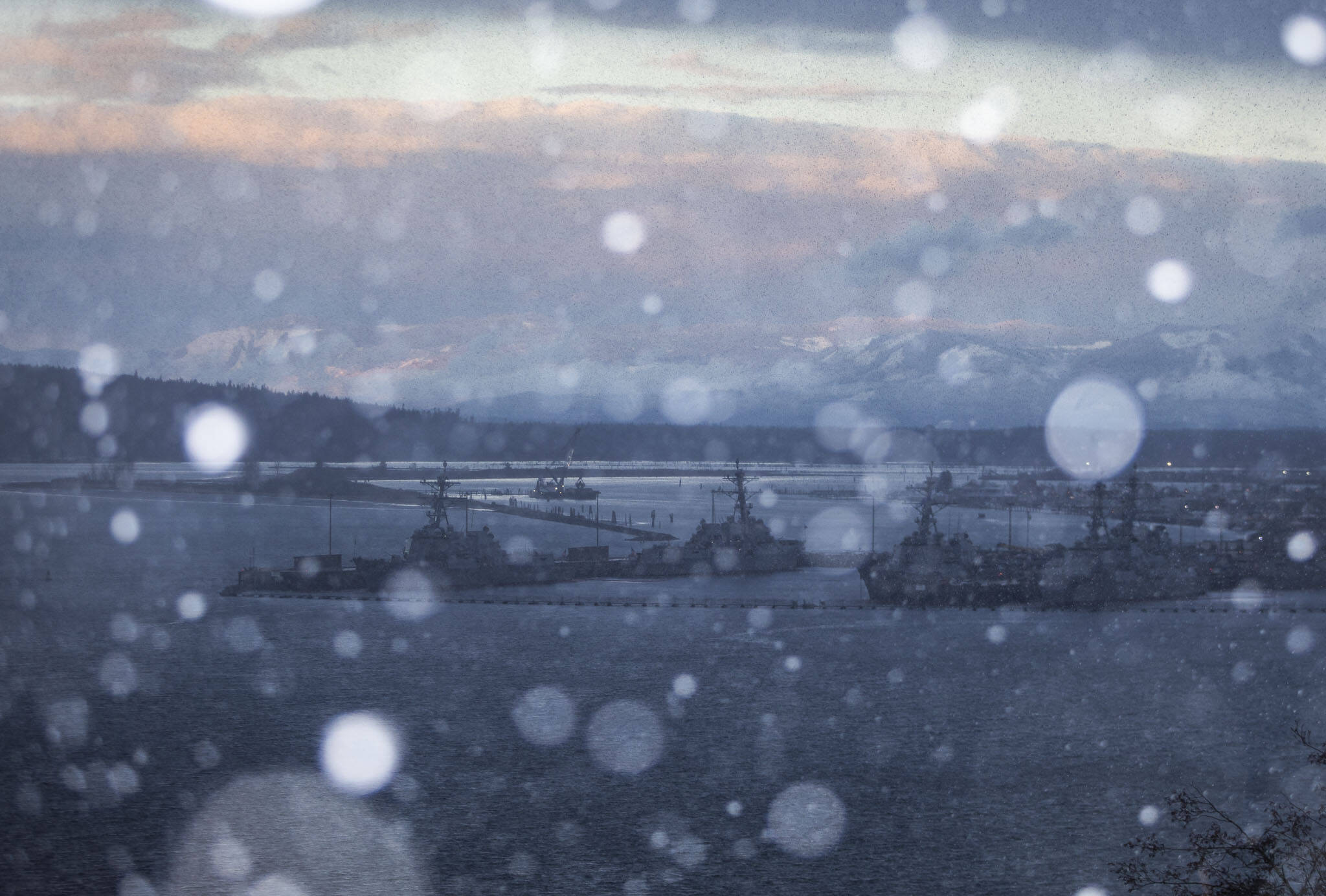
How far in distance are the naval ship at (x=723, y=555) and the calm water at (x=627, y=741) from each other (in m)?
15.0

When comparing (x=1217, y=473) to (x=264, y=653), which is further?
(x=1217, y=473)

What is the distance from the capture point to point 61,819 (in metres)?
21.8

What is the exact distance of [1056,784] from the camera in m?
24.2

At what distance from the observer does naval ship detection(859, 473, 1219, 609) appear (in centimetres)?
5556

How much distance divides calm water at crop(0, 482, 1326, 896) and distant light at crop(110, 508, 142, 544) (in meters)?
37.2

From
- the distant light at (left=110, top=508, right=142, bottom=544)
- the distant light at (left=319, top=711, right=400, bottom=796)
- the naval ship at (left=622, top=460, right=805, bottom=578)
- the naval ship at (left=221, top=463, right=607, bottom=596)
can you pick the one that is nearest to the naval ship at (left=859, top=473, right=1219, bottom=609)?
the naval ship at (left=622, top=460, right=805, bottom=578)

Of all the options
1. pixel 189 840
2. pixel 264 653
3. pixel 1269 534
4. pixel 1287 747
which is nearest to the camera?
pixel 189 840

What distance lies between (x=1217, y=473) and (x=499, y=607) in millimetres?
167106

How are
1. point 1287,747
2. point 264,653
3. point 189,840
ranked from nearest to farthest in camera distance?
1. point 189,840
2. point 1287,747
3. point 264,653

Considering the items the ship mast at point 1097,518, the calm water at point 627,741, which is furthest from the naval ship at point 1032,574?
the calm water at point 627,741

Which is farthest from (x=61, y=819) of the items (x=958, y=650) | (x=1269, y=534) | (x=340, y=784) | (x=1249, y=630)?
(x=1269, y=534)

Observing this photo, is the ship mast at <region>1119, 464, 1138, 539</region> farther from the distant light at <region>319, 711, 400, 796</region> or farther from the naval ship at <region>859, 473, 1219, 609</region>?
the distant light at <region>319, 711, 400, 796</region>

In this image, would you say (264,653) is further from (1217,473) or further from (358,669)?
(1217,473)

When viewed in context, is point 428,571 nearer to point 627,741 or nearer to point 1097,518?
point 627,741
